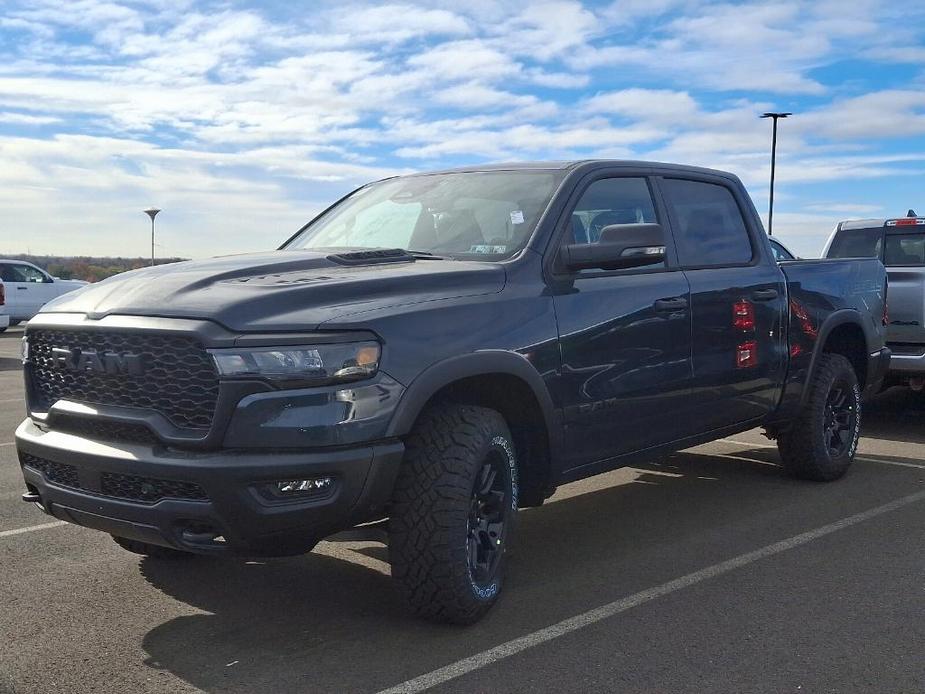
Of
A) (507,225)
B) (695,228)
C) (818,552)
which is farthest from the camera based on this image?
(695,228)

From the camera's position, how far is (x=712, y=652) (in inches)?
155

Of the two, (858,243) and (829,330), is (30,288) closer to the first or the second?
(858,243)

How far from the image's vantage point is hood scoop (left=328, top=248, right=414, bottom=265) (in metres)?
4.48

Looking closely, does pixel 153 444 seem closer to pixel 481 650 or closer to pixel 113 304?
pixel 113 304

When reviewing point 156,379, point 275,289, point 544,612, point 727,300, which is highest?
point 275,289

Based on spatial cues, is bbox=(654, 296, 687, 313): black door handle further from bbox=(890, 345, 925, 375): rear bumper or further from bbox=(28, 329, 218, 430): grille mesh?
bbox=(890, 345, 925, 375): rear bumper

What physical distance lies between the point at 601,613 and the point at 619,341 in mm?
1247

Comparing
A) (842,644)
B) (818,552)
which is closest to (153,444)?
(842,644)

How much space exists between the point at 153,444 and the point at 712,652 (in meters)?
2.15

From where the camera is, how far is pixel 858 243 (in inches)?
435

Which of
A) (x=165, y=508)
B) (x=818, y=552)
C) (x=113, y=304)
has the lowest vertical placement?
(x=818, y=552)

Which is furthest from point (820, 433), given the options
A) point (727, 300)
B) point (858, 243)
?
point (858, 243)

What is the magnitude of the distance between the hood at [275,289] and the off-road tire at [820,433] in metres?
3.13

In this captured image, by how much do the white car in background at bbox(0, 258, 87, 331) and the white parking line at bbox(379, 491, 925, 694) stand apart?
68.7ft
